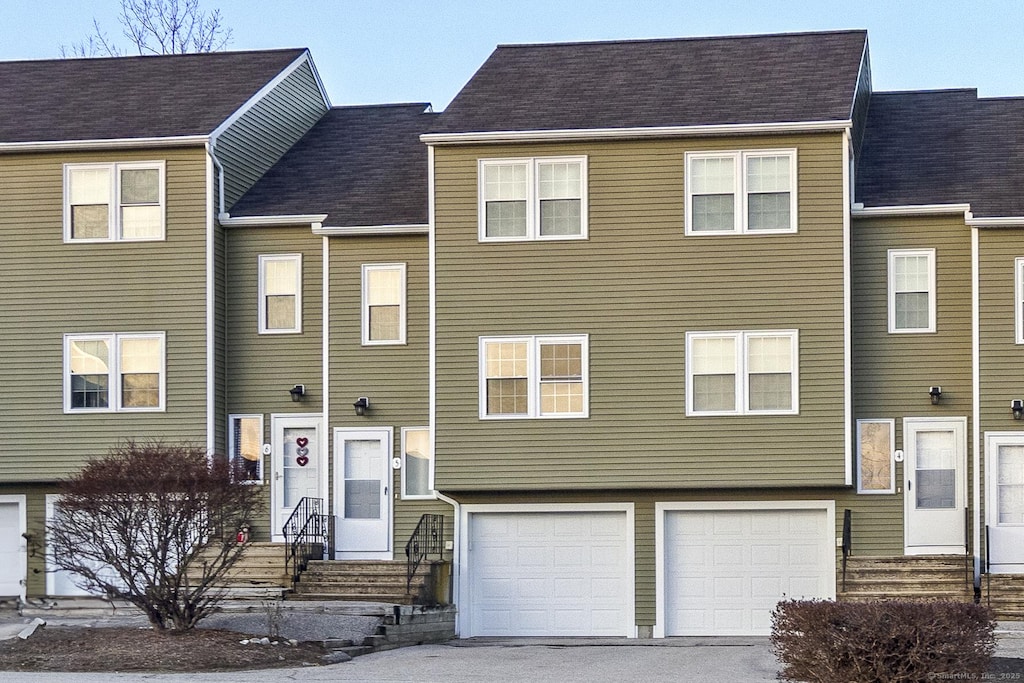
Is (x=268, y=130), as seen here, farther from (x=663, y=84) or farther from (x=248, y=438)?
(x=663, y=84)

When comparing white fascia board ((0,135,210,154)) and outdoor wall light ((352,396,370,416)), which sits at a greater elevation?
white fascia board ((0,135,210,154))

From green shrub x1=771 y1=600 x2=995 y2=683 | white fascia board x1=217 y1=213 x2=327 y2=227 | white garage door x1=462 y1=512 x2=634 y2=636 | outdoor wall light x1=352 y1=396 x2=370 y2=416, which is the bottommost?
white garage door x1=462 y1=512 x2=634 y2=636

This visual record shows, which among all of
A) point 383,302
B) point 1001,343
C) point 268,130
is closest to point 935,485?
point 1001,343

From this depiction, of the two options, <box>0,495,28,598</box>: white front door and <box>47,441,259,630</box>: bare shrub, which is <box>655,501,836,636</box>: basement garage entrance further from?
<box>0,495,28,598</box>: white front door

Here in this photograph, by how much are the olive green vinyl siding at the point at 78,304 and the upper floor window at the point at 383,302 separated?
2627mm

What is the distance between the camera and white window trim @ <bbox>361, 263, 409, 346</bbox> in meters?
25.9

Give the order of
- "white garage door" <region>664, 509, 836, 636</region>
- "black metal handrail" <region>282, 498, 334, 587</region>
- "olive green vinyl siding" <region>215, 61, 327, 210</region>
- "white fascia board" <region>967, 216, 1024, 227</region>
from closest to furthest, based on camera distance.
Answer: "white fascia board" <region>967, 216, 1024, 227</region>, "white garage door" <region>664, 509, 836, 636</region>, "black metal handrail" <region>282, 498, 334, 587</region>, "olive green vinyl siding" <region>215, 61, 327, 210</region>

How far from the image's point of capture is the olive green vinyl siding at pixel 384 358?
2584cm

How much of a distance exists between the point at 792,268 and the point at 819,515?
3.84 m

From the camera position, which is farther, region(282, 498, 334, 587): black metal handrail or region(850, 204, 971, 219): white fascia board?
region(282, 498, 334, 587): black metal handrail

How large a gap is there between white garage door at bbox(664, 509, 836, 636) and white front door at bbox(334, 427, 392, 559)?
4.62 metres

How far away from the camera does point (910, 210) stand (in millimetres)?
24484

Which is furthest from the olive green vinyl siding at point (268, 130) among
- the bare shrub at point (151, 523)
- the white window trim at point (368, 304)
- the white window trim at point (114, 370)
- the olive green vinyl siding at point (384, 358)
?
the bare shrub at point (151, 523)

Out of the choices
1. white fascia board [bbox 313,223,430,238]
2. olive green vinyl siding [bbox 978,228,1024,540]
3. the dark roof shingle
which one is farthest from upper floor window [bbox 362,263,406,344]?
olive green vinyl siding [bbox 978,228,1024,540]
